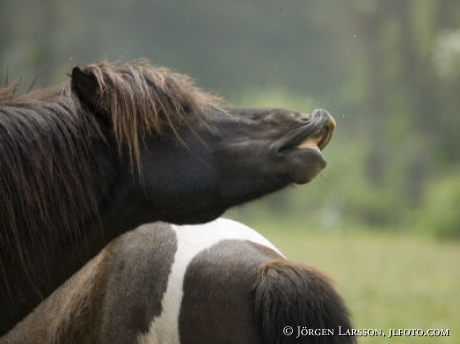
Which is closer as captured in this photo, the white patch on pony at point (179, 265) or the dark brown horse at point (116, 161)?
the dark brown horse at point (116, 161)

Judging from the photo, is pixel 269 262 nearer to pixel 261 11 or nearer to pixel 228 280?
pixel 228 280

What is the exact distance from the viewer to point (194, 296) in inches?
151

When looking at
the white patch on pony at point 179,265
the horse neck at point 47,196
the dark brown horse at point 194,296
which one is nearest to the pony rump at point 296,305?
the dark brown horse at point 194,296

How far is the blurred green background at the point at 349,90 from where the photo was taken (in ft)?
40.8

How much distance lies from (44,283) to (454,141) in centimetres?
2378

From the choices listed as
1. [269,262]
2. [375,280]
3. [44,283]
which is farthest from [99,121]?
[375,280]

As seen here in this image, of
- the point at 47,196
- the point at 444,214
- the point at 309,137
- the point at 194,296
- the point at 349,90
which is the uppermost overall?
the point at 309,137

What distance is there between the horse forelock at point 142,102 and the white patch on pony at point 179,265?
2.10ft

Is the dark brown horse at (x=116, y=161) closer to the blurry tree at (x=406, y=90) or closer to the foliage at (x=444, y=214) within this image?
the foliage at (x=444, y=214)

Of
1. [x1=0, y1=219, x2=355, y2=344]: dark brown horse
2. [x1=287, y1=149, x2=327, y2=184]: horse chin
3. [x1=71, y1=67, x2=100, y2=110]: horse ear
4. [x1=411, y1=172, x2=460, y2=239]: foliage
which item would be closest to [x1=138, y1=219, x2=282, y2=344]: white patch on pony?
[x1=0, y1=219, x2=355, y2=344]: dark brown horse

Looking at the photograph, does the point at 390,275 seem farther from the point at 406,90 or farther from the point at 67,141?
the point at 406,90

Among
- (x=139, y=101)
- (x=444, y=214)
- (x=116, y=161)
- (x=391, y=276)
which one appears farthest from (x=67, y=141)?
(x=444, y=214)

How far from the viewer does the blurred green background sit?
12438 mm

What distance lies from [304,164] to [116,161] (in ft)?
2.31
